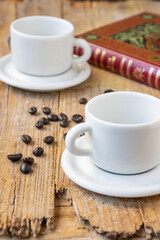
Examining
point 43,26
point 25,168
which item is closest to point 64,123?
point 25,168

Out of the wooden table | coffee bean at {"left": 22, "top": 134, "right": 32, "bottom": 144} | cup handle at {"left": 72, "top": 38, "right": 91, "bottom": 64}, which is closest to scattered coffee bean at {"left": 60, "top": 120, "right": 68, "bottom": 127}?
the wooden table

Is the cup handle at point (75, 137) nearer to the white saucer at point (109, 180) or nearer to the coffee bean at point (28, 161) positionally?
the white saucer at point (109, 180)

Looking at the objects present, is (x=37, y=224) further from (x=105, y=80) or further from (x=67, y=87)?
(x=105, y=80)

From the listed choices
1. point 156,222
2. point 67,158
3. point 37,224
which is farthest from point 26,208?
point 156,222

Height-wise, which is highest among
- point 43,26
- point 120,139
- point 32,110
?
point 120,139

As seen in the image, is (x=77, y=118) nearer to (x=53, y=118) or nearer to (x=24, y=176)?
(x=53, y=118)

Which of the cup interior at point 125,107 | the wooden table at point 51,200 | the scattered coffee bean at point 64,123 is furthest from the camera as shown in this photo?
the scattered coffee bean at point 64,123

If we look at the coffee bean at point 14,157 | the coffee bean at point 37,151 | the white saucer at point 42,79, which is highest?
the coffee bean at point 14,157

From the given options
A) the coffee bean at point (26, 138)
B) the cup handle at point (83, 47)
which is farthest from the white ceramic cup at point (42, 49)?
the coffee bean at point (26, 138)
